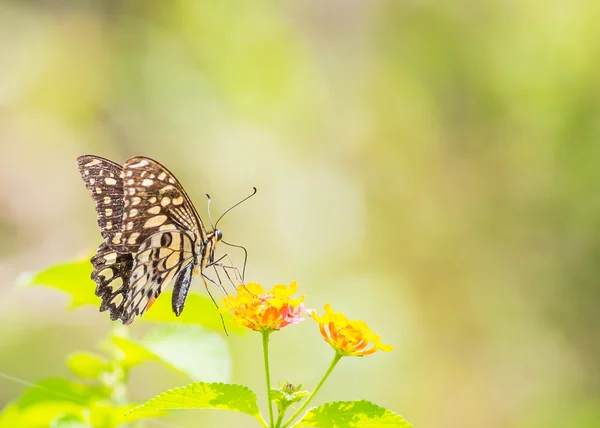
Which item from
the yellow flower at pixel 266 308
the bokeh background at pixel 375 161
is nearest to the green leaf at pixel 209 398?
the yellow flower at pixel 266 308

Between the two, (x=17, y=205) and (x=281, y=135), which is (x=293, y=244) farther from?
(x=17, y=205)

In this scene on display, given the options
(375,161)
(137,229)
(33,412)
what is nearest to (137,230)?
(137,229)

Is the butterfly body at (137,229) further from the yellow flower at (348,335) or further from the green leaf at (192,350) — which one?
the yellow flower at (348,335)

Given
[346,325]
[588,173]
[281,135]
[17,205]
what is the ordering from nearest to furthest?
[346,325] < [17,205] < [588,173] < [281,135]

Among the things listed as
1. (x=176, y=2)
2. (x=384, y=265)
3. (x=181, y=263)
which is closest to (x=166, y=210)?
(x=181, y=263)

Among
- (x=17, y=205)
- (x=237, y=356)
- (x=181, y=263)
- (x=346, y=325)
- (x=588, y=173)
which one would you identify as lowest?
(x=346, y=325)

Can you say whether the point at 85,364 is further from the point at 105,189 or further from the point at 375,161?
the point at 375,161
